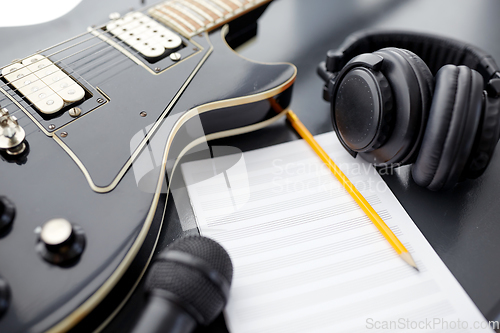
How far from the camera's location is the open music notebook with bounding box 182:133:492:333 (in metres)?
0.48

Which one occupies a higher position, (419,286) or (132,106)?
(132,106)

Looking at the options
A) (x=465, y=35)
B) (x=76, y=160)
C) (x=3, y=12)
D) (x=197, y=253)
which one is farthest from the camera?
(x=465, y=35)

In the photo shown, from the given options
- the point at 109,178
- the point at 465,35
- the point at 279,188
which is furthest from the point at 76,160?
the point at 465,35

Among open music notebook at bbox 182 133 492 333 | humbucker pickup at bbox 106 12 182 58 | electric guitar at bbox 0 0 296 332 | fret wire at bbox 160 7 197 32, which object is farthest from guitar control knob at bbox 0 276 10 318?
fret wire at bbox 160 7 197 32

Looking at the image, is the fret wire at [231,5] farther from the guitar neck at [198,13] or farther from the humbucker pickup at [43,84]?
the humbucker pickup at [43,84]

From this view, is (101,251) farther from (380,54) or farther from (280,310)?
(380,54)

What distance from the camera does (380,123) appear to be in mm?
517

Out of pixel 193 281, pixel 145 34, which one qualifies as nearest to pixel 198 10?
pixel 145 34

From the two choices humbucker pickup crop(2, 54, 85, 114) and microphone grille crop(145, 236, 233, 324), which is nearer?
microphone grille crop(145, 236, 233, 324)

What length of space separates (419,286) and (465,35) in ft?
2.29

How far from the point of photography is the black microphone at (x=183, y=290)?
1.27 ft

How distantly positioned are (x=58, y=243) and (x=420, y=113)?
487 mm

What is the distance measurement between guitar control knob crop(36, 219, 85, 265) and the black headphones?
43 centimetres

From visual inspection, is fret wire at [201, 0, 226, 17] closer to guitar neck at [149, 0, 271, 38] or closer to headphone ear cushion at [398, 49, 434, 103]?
guitar neck at [149, 0, 271, 38]
